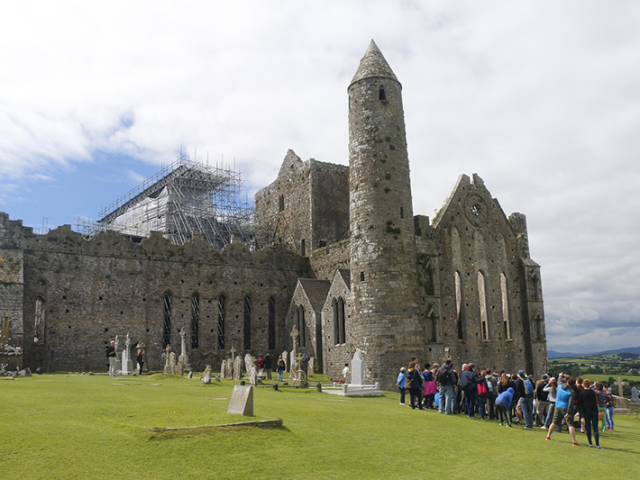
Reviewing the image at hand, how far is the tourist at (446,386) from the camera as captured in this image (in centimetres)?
2012

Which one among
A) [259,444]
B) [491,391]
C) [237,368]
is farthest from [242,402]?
[237,368]

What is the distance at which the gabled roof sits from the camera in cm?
3762

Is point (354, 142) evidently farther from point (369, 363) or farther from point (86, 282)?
point (86, 282)

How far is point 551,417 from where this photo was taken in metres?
18.5

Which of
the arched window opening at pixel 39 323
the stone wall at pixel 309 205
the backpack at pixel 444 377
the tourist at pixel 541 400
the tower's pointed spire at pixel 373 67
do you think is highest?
the tower's pointed spire at pixel 373 67

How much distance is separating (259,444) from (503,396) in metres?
9.55

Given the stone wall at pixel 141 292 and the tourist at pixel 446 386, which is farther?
the stone wall at pixel 141 292

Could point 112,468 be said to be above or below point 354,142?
below

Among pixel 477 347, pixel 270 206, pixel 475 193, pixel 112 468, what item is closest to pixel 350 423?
pixel 112 468

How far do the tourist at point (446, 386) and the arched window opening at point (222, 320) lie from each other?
857 inches

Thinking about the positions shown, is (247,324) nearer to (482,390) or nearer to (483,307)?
(483,307)

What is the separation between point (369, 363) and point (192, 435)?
61.3ft

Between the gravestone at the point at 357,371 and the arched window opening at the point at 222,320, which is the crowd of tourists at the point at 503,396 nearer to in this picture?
the gravestone at the point at 357,371

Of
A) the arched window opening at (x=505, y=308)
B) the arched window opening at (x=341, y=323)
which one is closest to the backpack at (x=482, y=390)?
the arched window opening at (x=341, y=323)
